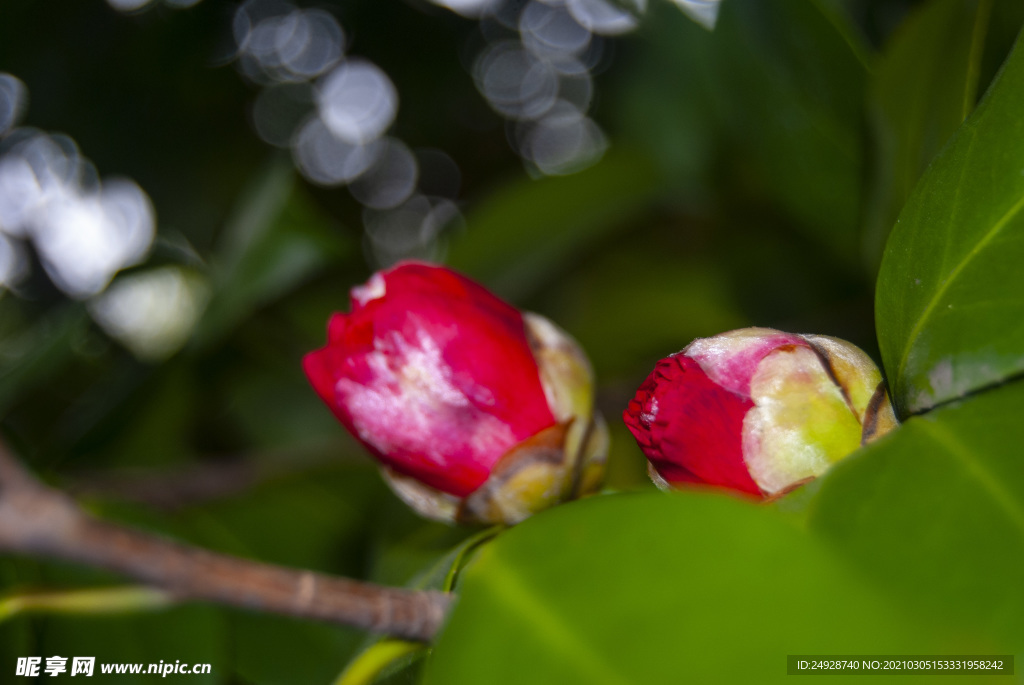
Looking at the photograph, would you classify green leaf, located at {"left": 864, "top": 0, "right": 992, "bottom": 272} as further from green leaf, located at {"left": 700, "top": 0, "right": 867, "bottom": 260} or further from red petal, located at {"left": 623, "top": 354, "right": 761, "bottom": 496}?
red petal, located at {"left": 623, "top": 354, "right": 761, "bottom": 496}

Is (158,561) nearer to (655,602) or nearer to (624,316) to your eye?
(655,602)

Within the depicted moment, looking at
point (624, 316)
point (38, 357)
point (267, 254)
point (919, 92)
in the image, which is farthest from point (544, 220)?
point (38, 357)

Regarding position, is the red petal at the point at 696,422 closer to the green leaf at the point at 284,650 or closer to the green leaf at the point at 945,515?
the green leaf at the point at 945,515

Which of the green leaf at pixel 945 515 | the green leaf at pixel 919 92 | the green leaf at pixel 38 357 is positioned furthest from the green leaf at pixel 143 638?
the green leaf at pixel 919 92

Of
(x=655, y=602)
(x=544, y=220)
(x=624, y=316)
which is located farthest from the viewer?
(x=624, y=316)

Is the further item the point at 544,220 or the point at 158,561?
the point at 544,220

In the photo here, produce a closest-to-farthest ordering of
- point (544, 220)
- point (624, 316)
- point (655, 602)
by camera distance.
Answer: point (655, 602), point (544, 220), point (624, 316)

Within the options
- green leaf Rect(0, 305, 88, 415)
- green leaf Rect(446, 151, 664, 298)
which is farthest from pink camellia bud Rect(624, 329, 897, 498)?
green leaf Rect(0, 305, 88, 415)
